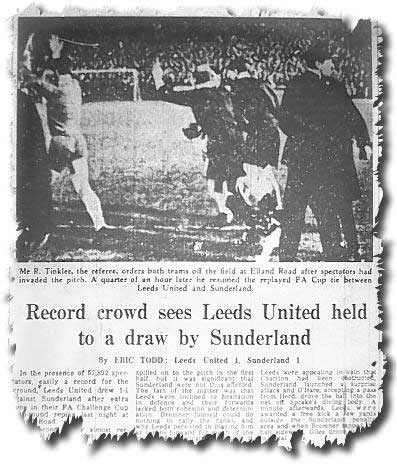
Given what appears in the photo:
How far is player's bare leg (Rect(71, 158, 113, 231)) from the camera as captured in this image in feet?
3.09

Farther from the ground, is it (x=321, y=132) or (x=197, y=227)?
(x=321, y=132)

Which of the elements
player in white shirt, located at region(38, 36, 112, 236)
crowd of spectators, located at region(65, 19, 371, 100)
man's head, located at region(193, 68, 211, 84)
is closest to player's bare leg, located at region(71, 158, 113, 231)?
player in white shirt, located at region(38, 36, 112, 236)

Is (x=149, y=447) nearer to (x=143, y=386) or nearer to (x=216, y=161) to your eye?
(x=143, y=386)

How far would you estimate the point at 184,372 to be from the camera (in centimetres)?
93

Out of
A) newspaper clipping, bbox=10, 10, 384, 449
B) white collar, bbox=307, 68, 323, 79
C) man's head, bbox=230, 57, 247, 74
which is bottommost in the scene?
newspaper clipping, bbox=10, 10, 384, 449

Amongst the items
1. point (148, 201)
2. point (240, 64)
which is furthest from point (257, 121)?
point (148, 201)

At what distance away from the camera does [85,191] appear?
0.94m

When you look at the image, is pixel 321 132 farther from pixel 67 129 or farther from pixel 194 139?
pixel 67 129

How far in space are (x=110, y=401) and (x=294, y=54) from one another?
0.63 meters

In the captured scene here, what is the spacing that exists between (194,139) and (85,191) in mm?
194

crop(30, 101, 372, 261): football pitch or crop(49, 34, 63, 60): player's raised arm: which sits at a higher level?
crop(49, 34, 63, 60): player's raised arm

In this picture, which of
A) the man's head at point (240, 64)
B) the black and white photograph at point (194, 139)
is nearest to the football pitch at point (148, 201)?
the black and white photograph at point (194, 139)

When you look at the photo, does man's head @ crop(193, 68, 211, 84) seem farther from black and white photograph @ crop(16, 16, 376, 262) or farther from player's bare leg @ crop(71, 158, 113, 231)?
player's bare leg @ crop(71, 158, 113, 231)

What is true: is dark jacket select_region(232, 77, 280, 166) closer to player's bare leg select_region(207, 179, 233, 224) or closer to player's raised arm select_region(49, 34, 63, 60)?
player's bare leg select_region(207, 179, 233, 224)
